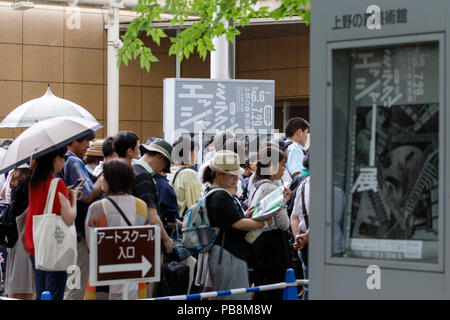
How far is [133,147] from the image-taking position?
6969 mm

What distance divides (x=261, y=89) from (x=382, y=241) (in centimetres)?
940

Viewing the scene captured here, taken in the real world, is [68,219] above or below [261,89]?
below

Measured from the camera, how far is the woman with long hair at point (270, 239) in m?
7.19

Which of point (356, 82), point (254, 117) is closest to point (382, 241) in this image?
point (356, 82)

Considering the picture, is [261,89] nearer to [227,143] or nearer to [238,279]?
[227,143]

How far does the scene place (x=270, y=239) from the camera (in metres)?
7.20

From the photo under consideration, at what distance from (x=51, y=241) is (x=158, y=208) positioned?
3.33 feet

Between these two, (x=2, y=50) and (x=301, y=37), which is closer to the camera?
(x=2, y=50)

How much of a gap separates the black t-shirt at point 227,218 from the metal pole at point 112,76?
17248mm

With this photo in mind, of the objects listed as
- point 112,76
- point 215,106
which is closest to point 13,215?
point 215,106

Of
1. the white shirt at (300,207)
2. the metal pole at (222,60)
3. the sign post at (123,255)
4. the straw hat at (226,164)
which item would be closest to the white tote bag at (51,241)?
the straw hat at (226,164)

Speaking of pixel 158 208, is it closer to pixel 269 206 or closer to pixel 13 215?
pixel 269 206

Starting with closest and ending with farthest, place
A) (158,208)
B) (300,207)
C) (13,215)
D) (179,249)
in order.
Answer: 1. (158,208)
2. (13,215)
3. (179,249)
4. (300,207)

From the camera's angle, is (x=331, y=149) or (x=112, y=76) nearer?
(x=331, y=149)
